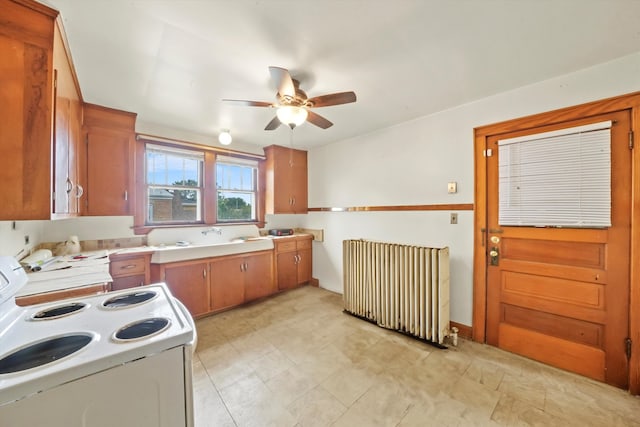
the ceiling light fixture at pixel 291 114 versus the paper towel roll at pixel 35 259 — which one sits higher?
the ceiling light fixture at pixel 291 114

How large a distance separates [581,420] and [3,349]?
9.78 feet

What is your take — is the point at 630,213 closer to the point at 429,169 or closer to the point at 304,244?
the point at 429,169

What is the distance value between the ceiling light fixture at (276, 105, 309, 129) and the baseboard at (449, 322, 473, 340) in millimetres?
2610

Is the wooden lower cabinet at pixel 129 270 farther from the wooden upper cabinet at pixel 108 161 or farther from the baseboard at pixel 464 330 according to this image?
the baseboard at pixel 464 330

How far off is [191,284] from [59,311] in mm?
1745

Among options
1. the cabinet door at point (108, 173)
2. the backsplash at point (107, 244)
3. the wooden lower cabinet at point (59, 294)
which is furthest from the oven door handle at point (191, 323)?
the backsplash at point (107, 244)

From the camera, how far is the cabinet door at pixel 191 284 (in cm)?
274

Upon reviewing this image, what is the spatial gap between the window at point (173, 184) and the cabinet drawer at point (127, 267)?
0.72 metres

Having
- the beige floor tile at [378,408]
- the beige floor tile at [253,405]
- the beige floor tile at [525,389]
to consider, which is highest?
the beige floor tile at [525,389]

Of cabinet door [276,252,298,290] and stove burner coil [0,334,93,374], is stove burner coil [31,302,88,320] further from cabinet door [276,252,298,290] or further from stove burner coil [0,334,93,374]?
cabinet door [276,252,298,290]

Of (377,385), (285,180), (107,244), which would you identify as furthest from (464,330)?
(107,244)

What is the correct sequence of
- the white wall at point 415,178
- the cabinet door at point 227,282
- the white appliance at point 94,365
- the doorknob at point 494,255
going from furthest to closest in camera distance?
the cabinet door at point 227,282
the doorknob at point 494,255
the white wall at point 415,178
the white appliance at point 94,365

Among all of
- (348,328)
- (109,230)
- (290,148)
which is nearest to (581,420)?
(348,328)

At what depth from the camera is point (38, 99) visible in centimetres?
110
